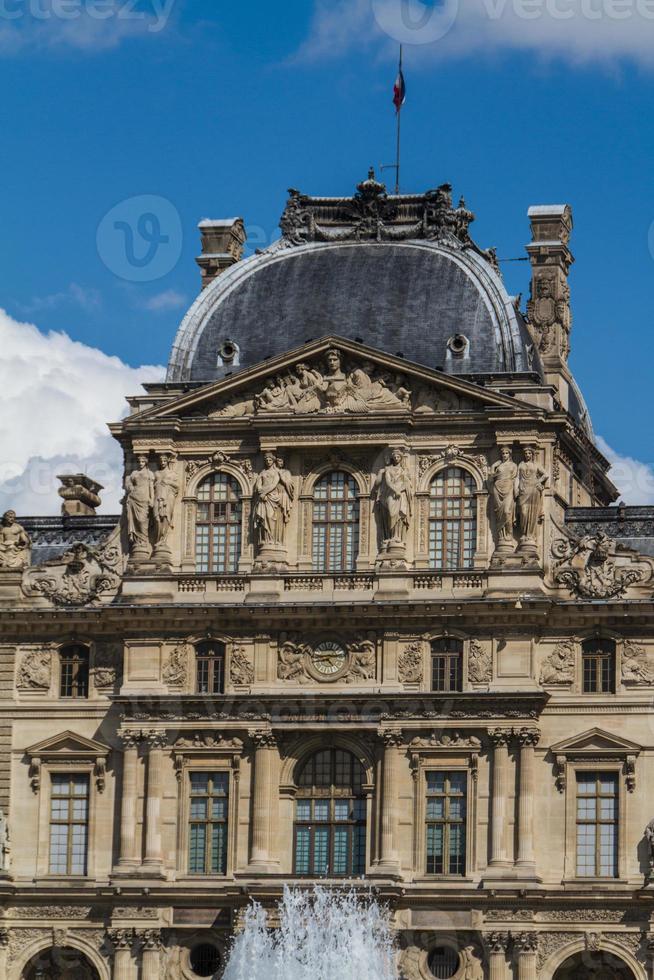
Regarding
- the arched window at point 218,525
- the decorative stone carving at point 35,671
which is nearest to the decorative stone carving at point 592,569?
the arched window at point 218,525

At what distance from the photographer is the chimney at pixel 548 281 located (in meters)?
81.9

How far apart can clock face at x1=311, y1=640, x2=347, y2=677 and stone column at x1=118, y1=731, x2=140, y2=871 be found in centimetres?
495

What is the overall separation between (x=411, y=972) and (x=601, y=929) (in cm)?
481

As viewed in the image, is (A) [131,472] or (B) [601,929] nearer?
(B) [601,929]

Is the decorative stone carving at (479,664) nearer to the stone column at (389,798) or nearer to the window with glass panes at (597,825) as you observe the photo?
the stone column at (389,798)

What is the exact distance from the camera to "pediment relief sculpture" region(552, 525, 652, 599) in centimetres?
7481

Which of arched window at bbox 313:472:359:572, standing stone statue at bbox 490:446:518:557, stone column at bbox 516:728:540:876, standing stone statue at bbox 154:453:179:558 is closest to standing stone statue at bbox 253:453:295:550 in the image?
arched window at bbox 313:472:359:572

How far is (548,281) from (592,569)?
10398mm

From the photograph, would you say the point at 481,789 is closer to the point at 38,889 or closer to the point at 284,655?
the point at 284,655

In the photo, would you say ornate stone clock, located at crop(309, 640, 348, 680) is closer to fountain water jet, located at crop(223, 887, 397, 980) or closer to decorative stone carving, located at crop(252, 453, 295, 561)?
decorative stone carving, located at crop(252, 453, 295, 561)

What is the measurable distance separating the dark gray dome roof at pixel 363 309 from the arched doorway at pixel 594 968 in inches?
601

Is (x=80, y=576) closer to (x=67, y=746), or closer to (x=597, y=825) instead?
(x=67, y=746)

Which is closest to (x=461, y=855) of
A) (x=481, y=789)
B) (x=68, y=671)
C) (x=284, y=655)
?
(x=481, y=789)

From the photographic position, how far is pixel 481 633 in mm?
75000
